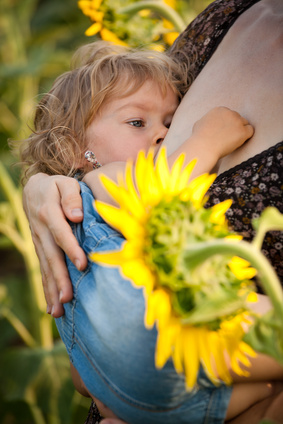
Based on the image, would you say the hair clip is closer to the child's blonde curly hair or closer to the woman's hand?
the child's blonde curly hair

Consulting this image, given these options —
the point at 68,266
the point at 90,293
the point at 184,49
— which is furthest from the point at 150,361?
the point at 184,49

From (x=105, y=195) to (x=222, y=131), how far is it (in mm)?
244

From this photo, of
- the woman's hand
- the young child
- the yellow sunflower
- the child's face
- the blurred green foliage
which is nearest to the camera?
the yellow sunflower

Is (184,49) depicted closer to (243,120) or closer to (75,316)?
(243,120)

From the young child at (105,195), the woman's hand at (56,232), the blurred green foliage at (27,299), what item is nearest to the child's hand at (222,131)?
the young child at (105,195)

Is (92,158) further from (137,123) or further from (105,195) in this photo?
(105,195)

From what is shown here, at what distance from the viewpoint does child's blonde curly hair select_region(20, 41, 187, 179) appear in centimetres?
125

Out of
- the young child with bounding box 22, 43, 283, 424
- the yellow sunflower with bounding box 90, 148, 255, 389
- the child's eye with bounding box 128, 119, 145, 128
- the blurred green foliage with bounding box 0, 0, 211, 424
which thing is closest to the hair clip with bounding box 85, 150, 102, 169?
the young child with bounding box 22, 43, 283, 424

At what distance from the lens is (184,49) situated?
1265mm

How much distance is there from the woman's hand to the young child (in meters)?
0.02

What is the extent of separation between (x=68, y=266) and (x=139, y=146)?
1.25ft

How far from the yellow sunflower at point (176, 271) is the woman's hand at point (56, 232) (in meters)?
0.33

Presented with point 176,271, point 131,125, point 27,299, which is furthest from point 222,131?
point 27,299

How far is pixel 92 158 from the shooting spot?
1228 millimetres
